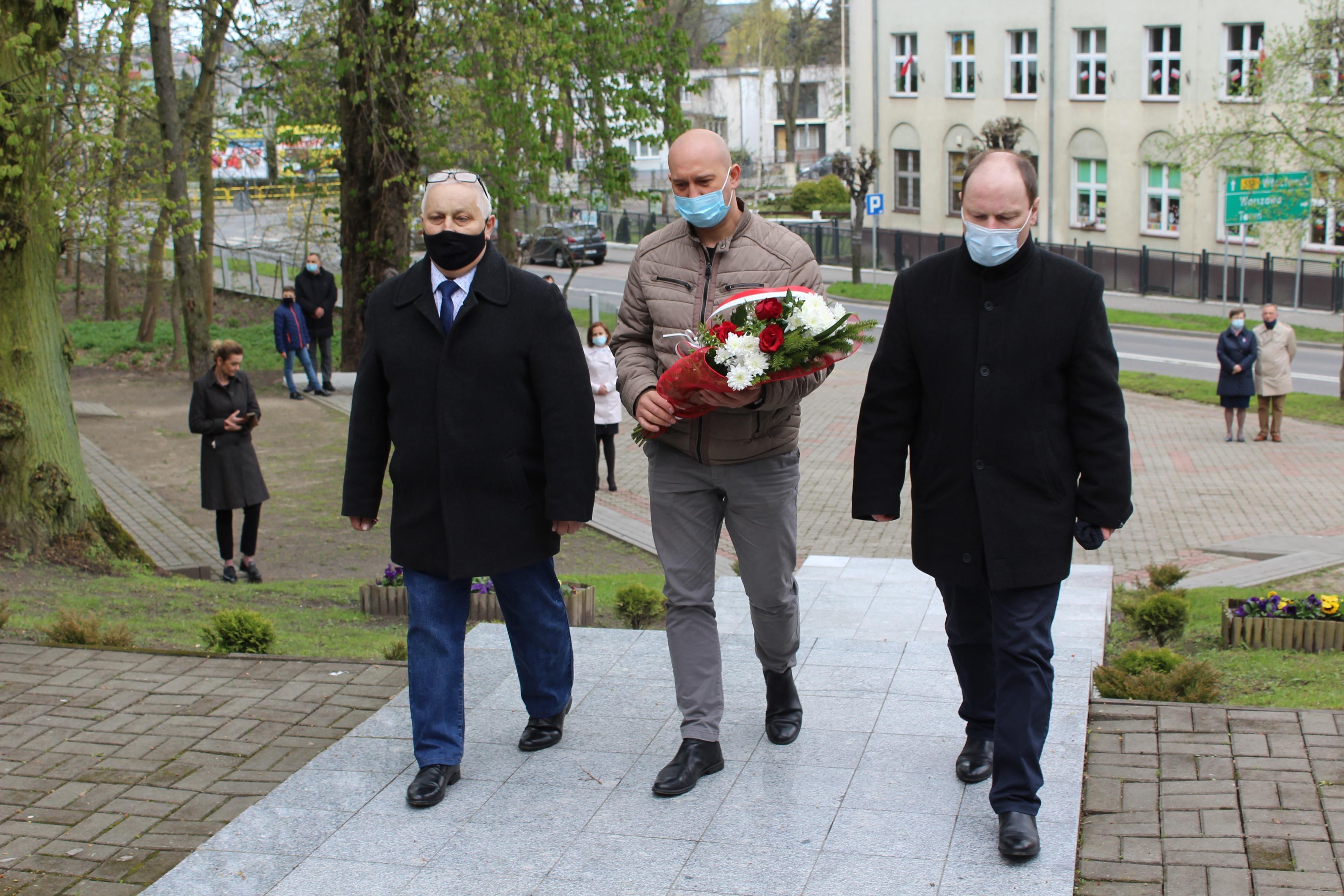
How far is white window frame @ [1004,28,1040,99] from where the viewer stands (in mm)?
41438

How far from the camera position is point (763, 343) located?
383cm

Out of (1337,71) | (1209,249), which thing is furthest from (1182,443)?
(1209,249)

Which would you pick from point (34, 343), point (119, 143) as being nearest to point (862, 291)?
point (119, 143)

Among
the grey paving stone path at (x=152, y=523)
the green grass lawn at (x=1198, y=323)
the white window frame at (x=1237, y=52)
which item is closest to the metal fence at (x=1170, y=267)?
the green grass lawn at (x=1198, y=323)

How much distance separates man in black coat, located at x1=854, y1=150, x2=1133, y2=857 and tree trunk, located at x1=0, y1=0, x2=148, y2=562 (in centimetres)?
777

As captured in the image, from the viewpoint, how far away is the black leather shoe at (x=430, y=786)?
4.17m

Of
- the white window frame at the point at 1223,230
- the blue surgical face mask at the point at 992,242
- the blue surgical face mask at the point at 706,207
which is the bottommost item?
the blue surgical face mask at the point at 992,242

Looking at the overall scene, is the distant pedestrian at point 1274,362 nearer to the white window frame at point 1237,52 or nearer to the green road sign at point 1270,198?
the green road sign at point 1270,198

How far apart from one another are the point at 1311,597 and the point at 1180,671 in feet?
8.09

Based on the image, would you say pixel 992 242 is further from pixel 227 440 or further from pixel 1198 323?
pixel 1198 323

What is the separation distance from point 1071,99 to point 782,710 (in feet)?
129

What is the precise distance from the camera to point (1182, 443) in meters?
18.6

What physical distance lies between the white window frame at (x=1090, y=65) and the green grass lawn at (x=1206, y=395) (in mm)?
17677

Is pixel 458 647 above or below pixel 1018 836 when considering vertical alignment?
above
